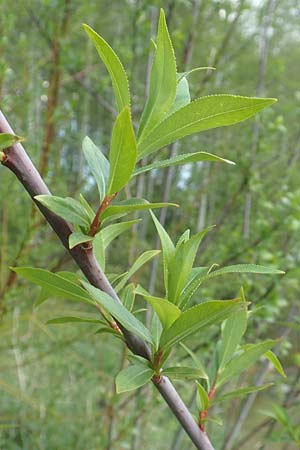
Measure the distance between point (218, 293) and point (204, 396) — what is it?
711 mm

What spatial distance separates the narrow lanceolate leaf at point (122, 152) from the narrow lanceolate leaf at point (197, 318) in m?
0.07

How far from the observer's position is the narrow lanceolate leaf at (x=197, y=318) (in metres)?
0.24

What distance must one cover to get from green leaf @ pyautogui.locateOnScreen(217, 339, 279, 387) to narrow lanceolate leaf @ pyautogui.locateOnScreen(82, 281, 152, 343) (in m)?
0.09

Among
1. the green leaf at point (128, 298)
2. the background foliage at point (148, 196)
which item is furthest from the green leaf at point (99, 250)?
the background foliage at point (148, 196)

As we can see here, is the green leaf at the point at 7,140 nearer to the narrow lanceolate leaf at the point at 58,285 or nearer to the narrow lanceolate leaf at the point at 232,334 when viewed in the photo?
the narrow lanceolate leaf at the point at 58,285

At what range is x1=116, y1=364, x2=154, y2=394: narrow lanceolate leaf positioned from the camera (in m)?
0.25

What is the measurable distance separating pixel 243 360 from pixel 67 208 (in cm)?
18

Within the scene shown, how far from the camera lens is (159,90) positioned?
25 centimetres

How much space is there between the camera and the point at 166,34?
0.23 metres

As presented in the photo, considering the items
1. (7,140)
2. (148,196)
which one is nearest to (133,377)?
(7,140)

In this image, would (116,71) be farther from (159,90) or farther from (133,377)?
(133,377)

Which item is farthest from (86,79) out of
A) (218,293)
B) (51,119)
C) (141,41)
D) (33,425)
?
(33,425)

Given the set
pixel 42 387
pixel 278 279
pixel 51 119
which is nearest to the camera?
pixel 278 279

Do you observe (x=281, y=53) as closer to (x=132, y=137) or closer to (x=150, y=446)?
(x=150, y=446)
